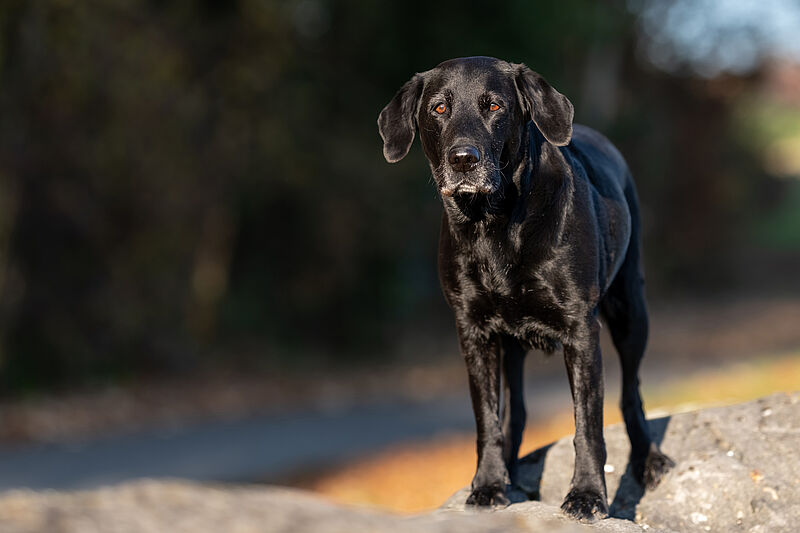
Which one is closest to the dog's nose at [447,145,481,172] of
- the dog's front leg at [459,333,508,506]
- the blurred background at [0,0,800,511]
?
the dog's front leg at [459,333,508,506]

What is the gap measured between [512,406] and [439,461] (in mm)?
7248

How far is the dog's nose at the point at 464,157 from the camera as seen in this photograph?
4246mm

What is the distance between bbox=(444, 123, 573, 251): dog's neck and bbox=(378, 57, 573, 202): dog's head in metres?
0.06

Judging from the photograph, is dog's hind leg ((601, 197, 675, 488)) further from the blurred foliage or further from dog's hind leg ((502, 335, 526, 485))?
the blurred foliage

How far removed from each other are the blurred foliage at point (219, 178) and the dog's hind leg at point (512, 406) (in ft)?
33.2

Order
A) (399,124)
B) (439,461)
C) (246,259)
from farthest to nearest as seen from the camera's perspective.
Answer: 1. (246,259)
2. (439,461)
3. (399,124)

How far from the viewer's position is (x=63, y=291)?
14.7m

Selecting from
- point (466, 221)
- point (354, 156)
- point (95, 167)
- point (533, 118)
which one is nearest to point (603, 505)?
point (466, 221)

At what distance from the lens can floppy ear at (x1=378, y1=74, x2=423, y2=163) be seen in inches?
192

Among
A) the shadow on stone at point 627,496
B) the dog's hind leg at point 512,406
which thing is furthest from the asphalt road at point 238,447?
the shadow on stone at point 627,496

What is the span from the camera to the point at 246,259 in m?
18.5

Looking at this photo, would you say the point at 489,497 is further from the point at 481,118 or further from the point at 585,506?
the point at 481,118

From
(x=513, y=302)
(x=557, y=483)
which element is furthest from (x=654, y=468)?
(x=513, y=302)

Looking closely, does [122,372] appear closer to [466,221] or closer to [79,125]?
[79,125]
